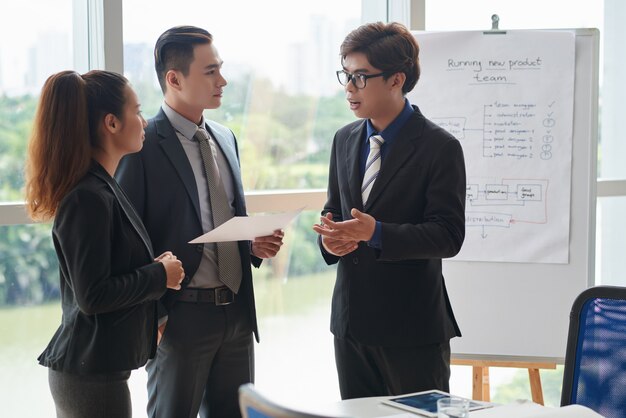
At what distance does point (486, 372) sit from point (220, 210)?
66.1 inches

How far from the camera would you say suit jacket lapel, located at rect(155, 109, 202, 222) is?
250cm

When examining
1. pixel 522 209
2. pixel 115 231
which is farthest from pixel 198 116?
pixel 522 209

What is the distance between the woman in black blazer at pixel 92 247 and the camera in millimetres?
1970

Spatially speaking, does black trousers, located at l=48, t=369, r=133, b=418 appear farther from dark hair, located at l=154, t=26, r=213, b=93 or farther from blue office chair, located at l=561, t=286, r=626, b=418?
blue office chair, located at l=561, t=286, r=626, b=418

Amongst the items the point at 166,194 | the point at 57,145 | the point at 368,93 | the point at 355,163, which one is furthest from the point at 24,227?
the point at 368,93

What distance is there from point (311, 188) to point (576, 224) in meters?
1.24

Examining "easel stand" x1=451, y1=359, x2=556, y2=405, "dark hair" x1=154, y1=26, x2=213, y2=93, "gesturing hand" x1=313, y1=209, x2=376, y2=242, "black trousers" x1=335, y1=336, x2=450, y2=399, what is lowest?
"easel stand" x1=451, y1=359, x2=556, y2=405

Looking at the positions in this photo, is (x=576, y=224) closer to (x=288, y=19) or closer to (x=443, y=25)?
(x=443, y=25)

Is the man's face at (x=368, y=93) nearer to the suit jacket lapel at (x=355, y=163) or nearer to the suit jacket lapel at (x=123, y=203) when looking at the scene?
the suit jacket lapel at (x=355, y=163)

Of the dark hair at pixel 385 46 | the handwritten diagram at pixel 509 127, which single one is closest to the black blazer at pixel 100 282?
the dark hair at pixel 385 46

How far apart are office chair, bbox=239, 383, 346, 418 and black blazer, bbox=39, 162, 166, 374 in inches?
33.1

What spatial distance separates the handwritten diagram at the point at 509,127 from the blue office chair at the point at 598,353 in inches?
47.3

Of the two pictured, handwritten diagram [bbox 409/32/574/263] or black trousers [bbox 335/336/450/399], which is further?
handwritten diagram [bbox 409/32/574/263]

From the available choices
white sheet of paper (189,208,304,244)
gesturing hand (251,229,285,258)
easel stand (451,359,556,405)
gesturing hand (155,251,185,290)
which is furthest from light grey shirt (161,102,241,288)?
easel stand (451,359,556,405)
